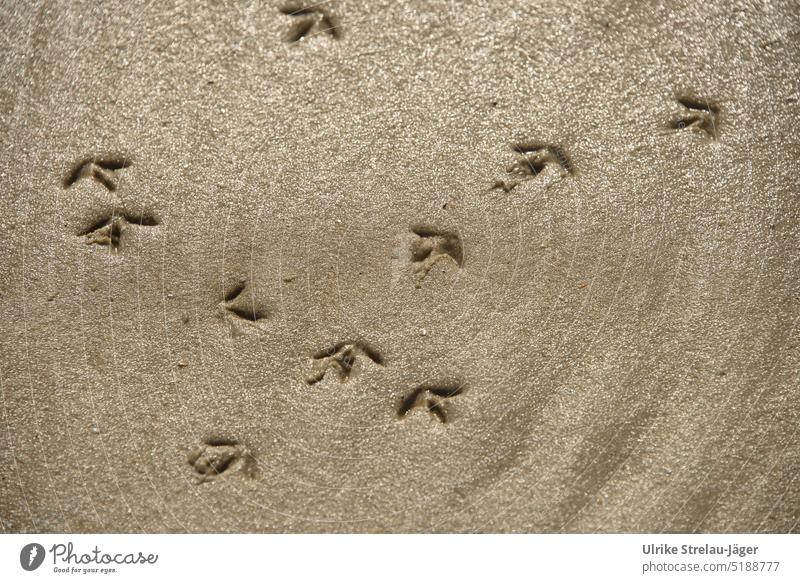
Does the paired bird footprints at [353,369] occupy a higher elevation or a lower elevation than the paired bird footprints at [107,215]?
lower

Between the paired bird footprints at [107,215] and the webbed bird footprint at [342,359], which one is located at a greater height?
the paired bird footprints at [107,215]
